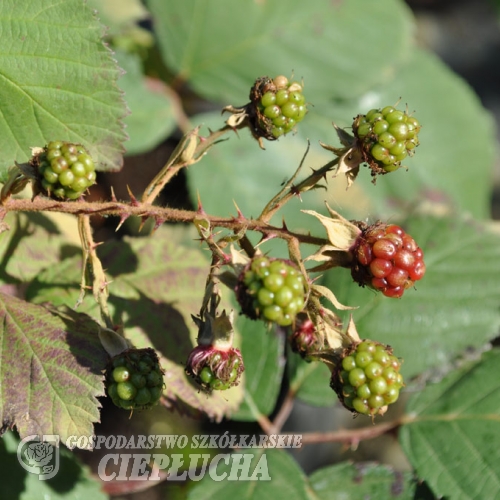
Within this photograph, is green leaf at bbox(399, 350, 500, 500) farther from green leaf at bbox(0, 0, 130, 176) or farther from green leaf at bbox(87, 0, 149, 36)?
green leaf at bbox(87, 0, 149, 36)

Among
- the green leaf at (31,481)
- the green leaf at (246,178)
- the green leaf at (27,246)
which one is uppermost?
the green leaf at (27,246)

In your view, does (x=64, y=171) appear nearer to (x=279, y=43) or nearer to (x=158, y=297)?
(x=158, y=297)

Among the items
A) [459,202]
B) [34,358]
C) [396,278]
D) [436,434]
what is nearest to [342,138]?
[396,278]

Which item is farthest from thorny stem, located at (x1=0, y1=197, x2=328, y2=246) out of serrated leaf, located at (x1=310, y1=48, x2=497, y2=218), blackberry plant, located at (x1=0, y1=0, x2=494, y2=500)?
serrated leaf, located at (x1=310, y1=48, x2=497, y2=218)

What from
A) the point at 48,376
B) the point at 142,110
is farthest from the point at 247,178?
the point at 48,376

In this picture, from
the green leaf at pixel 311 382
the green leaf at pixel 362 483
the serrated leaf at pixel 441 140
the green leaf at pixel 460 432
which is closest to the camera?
the green leaf at pixel 460 432

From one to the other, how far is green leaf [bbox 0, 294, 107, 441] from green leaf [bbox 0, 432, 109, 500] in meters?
0.52

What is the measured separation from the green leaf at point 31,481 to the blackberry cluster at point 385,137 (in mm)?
1230

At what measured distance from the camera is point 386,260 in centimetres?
124

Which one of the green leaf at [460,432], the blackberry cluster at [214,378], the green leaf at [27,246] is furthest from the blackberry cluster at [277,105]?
the green leaf at [460,432]

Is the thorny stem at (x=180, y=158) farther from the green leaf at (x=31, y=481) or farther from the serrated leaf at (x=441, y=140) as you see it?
the serrated leaf at (x=441, y=140)

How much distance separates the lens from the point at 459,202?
119 inches

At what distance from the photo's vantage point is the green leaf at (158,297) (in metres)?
1.57

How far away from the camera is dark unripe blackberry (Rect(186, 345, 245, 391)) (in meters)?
1.30
